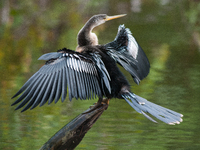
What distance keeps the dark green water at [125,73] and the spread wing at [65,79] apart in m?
1.24

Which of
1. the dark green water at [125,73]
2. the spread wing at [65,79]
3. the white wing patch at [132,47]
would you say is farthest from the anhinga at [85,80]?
the dark green water at [125,73]

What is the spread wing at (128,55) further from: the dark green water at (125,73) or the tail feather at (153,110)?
the dark green water at (125,73)

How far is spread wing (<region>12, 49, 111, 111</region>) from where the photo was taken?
3.25m

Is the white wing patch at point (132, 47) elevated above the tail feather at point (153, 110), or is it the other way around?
the white wing patch at point (132, 47)

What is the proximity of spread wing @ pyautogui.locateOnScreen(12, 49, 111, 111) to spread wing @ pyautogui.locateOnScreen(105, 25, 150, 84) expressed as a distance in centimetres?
32

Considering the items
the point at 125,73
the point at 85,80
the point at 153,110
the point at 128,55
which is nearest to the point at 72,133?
the point at 85,80

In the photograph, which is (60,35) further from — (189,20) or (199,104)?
(199,104)

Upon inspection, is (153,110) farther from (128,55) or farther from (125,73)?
(125,73)

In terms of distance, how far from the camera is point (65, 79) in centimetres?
339

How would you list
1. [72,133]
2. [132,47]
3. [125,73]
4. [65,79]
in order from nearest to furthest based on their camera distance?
[65,79], [72,133], [132,47], [125,73]

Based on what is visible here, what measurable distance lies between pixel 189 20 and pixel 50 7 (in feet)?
14.3

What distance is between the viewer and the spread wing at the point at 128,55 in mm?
3869

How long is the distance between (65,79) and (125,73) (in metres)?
4.42

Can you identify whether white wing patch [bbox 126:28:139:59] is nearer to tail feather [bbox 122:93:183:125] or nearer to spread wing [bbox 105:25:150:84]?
spread wing [bbox 105:25:150:84]
